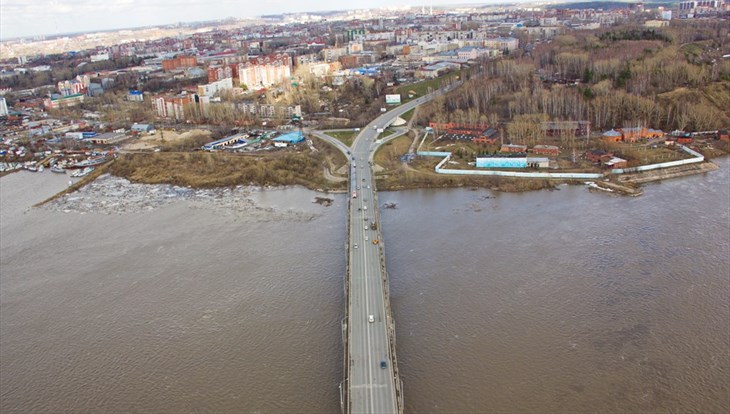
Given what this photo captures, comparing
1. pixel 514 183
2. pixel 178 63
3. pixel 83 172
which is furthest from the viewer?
pixel 178 63

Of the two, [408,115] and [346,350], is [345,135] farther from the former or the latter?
[346,350]

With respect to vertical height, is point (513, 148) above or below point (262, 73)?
below

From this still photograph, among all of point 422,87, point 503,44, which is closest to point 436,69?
point 422,87

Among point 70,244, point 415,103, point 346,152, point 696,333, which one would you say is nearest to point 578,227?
point 696,333

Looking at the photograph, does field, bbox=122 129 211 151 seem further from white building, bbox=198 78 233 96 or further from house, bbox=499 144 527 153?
house, bbox=499 144 527 153

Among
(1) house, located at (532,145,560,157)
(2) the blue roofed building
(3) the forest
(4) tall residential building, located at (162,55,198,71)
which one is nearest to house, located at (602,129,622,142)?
(3) the forest
